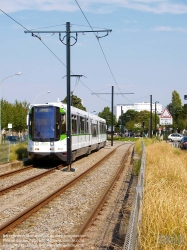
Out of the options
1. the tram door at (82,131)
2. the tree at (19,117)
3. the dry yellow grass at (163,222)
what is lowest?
the dry yellow grass at (163,222)

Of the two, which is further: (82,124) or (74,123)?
(82,124)

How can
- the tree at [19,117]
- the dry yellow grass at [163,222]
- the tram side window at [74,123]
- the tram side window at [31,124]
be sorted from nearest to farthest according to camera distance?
1. the dry yellow grass at [163,222]
2. the tram side window at [31,124]
3. the tram side window at [74,123]
4. the tree at [19,117]

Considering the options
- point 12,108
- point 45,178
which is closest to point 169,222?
point 45,178

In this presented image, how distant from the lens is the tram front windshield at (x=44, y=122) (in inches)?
852

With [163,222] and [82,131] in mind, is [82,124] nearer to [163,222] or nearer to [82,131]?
[82,131]

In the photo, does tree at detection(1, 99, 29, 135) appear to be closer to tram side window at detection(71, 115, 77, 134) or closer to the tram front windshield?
tram side window at detection(71, 115, 77, 134)

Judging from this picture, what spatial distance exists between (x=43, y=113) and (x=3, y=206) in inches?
409

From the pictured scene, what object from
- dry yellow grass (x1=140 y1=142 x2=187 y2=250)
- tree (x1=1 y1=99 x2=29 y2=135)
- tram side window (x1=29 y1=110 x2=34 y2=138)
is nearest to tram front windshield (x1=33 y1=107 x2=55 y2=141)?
tram side window (x1=29 y1=110 x2=34 y2=138)

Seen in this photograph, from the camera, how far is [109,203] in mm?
12188

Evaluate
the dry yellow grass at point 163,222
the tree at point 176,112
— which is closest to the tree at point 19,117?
the tree at point 176,112

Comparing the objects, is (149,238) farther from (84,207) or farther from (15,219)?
(84,207)

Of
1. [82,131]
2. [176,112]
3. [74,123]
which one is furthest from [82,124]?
[176,112]

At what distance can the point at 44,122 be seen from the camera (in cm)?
2170

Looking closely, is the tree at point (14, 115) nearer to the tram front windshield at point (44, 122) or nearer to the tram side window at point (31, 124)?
the tram side window at point (31, 124)
